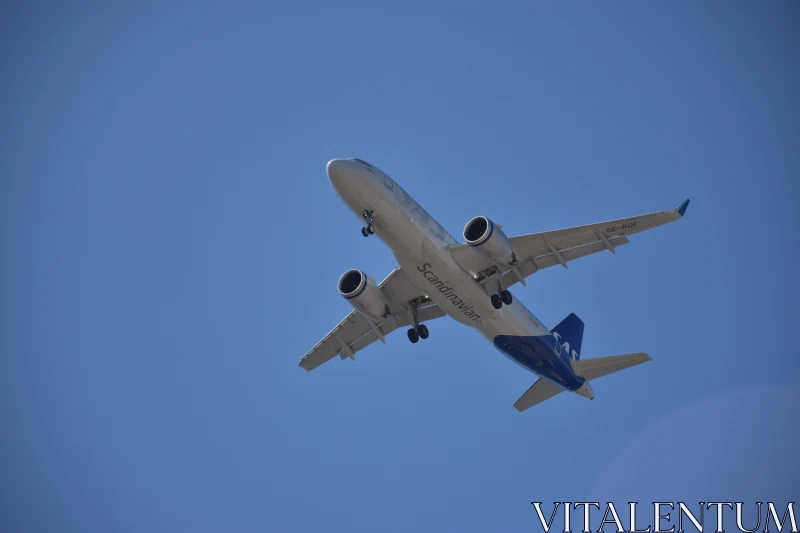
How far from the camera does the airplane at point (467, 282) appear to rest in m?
28.2

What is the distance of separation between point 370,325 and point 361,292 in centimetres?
399

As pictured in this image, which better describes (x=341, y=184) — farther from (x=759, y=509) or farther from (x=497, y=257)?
(x=759, y=509)

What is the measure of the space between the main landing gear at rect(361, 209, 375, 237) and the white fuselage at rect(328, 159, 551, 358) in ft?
0.37

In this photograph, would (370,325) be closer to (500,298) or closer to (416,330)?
(416,330)

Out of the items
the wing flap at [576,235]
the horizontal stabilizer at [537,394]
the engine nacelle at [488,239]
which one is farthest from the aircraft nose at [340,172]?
the horizontal stabilizer at [537,394]

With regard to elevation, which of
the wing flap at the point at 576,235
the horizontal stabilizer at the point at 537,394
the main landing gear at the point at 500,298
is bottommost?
the horizontal stabilizer at the point at 537,394

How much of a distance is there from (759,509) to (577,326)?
1304 centimetres

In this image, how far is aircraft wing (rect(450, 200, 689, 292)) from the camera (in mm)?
29609

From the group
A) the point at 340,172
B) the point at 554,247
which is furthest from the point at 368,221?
the point at 554,247

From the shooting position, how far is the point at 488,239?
29.0m

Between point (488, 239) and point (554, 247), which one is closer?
point (488, 239)

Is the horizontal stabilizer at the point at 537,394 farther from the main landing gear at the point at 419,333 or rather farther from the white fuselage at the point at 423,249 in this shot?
the main landing gear at the point at 419,333

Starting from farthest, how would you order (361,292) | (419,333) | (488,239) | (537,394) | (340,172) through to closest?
(537,394) → (419,333) → (361,292) → (488,239) → (340,172)

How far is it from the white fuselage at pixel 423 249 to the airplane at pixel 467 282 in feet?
0.13
